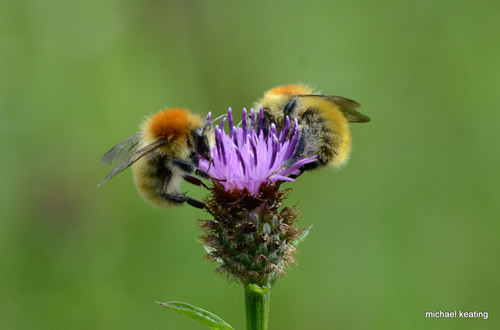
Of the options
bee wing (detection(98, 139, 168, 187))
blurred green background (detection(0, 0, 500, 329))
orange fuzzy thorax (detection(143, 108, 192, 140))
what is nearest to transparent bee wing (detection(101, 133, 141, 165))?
orange fuzzy thorax (detection(143, 108, 192, 140))

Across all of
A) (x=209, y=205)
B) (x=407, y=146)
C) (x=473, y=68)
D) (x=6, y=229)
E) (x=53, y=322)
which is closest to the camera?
(x=209, y=205)

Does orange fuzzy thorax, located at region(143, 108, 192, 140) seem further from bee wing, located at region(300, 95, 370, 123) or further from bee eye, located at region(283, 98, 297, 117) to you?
bee wing, located at region(300, 95, 370, 123)

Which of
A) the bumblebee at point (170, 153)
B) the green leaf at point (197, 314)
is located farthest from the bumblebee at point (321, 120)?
the green leaf at point (197, 314)

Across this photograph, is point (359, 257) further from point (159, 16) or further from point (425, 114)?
point (159, 16)

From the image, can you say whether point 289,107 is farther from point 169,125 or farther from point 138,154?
point 138,154

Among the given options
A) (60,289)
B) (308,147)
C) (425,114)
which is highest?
(425,114)

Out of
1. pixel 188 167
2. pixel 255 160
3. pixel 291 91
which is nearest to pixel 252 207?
pixel 255 160

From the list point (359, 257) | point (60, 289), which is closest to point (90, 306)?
point (60, 289)
